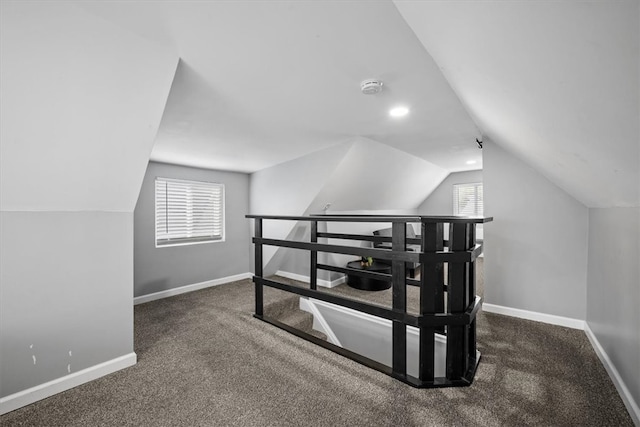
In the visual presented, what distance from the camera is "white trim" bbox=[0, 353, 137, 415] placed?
1.63 meters

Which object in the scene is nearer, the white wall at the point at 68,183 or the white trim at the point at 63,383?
the white wall at the point at 68,183

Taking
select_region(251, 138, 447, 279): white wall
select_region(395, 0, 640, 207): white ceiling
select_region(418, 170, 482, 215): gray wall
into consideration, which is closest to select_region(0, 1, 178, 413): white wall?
select_region(395, 0, 640, 207): white ceiling

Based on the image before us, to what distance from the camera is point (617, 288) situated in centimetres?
191

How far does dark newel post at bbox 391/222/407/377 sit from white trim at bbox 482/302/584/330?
6.70 ft

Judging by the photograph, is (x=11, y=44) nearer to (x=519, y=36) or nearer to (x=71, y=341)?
(x=71, y=341)

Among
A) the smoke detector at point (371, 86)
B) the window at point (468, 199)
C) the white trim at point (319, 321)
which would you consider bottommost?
the white trim at point (319, 321)

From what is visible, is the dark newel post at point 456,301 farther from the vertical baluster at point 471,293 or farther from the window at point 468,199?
the window at point 468,199

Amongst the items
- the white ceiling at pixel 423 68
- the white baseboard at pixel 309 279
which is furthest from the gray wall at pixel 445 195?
the white ceiling at pixel 423 68

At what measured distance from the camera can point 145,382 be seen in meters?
1.88

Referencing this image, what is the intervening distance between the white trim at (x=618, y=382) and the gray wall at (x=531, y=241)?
53 centimetres

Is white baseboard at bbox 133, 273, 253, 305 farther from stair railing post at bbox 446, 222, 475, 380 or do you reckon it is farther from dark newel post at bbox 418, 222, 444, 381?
stair railing post at bbox 446, 222, 475, 380

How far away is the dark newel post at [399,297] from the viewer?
183 centimetres

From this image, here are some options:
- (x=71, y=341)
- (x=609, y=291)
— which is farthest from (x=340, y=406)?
(x=609, y=291)

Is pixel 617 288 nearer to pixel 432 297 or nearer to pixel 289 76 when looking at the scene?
pixel 432 297
